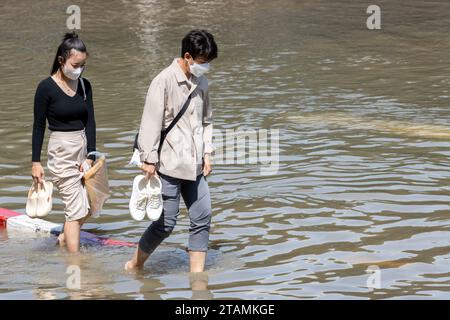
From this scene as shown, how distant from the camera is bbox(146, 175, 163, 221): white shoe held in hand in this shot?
7.43 metres

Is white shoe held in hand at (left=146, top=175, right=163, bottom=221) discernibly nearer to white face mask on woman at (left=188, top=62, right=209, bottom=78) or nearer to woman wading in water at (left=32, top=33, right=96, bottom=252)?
white face mask on woman at (left=188, top=62, right=209, bottom=78)

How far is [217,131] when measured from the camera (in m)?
13.0

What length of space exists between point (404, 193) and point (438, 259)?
79.6 inches

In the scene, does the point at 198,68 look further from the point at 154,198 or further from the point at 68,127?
the point at 68,127

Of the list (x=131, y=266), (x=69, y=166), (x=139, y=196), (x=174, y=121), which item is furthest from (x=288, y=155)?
(x=139, y=196)

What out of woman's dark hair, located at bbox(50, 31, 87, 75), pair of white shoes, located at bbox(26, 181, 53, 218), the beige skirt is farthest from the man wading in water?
pair of white shoes, located at bbox(26, 181, 53, 218)

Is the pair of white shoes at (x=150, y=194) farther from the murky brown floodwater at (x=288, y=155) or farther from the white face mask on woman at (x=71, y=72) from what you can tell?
the white face mask on woman at (x=71, y=72)

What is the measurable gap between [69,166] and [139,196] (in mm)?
1005

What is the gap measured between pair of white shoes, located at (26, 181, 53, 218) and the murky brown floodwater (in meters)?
0.39

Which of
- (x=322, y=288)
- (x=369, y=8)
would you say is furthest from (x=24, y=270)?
(x=369, y=8)

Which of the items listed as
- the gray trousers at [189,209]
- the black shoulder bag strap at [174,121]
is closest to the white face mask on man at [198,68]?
the black shoulder bag strap at [174,121]

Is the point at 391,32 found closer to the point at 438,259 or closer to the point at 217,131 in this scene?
the point at 217,131

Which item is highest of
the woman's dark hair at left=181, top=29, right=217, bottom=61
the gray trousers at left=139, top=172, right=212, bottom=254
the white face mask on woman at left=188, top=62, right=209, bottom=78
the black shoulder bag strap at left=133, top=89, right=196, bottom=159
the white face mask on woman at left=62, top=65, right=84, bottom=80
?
the woman's dark hair at left=181, top=29, right=217, bottom=61

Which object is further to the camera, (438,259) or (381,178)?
(381,178)
